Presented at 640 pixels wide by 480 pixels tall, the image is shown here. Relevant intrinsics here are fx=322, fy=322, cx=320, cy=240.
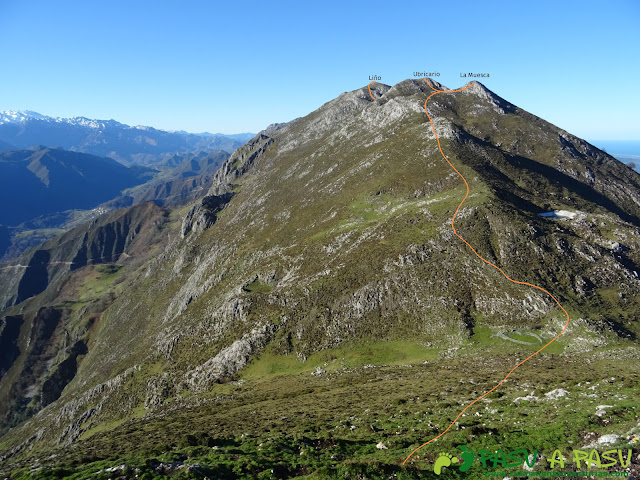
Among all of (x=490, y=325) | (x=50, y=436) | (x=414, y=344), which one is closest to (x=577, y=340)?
(x=490, y=325)

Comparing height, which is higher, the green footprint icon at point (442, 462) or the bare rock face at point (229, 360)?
the green footprint icon at point (442, 462)

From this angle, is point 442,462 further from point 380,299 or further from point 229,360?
point 229,360

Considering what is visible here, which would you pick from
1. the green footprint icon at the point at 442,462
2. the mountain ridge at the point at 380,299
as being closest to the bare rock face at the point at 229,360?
the mountain ridge at the point at 380,299

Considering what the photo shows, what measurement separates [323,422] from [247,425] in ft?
43.2

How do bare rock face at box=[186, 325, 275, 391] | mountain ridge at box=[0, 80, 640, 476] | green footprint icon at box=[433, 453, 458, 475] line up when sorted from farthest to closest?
bare rock face at box=[186, 325, 275, 391] → mountain ridge at box=[0, 80, 640, 476] → green footprint icon at box=[433, 453, 458, 475]

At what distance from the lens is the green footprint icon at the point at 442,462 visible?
2411 centimetres

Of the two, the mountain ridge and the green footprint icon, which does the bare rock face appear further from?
the green footprint icon

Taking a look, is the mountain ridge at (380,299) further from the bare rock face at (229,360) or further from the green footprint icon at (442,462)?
the green footprint icon at (442,462)

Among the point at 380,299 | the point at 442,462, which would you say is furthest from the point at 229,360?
the point at 442,462

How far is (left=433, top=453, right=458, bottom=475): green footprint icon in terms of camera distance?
24.1m

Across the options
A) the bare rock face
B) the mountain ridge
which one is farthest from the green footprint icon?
the bare rock face

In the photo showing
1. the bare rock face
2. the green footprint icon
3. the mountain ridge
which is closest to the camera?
the green footprint icon

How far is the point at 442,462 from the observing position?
81.9 ft

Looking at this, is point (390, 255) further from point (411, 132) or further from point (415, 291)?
point (411, 132)
